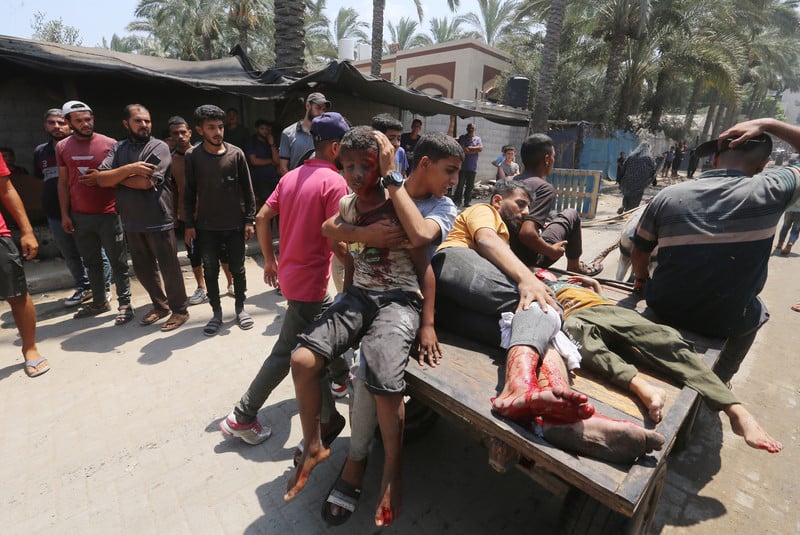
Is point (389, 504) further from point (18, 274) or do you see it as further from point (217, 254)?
point (18, 274)

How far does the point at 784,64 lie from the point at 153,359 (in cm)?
Result: 4243

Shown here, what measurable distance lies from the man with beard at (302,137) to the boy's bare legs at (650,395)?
3183mm

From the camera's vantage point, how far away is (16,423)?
2.85m

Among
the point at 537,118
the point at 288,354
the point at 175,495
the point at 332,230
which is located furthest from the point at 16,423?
the point at 537,118

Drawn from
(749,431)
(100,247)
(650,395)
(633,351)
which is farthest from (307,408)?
(100,247)

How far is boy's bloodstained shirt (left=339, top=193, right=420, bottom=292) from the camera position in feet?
6.98

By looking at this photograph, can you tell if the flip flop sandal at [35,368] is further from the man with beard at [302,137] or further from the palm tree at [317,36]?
the palm tree at [317,36]

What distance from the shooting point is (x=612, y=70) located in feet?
53.8

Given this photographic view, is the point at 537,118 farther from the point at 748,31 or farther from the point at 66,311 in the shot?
the point at 748,31

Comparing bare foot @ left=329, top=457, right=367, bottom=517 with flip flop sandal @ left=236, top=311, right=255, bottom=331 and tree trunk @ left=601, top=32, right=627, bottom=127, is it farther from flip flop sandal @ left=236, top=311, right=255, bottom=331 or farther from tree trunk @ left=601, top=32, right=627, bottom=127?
tree trunk @ left=601, top=32, right=627, bottom=127

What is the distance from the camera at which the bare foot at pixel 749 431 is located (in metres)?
1.93

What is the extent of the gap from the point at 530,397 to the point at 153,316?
13.4 feet

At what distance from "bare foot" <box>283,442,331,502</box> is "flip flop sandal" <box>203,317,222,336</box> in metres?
2.47

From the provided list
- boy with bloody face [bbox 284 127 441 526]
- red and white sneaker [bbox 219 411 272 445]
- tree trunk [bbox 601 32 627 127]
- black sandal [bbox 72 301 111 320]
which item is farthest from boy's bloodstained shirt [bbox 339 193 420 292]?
tree trunk [bbox 601 32 627 127]
